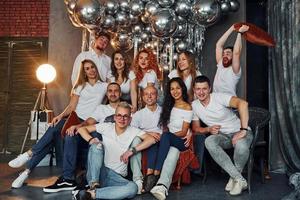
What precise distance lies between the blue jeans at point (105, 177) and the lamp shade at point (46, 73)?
2252 millimetres

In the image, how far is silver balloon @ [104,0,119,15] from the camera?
4297 mm

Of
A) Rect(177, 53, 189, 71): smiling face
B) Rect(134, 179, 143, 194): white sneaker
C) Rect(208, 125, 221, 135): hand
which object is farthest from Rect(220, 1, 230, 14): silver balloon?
Rect(134, 179, 143, 194): white sneaker

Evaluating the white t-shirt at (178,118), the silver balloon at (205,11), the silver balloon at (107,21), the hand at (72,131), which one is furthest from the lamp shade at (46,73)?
the white t-shirt at (178,118)

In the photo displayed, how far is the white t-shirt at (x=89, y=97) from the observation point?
153 inches

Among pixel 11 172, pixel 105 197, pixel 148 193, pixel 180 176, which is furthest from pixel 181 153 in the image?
pixel 11 172

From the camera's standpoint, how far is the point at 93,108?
3.88 metres

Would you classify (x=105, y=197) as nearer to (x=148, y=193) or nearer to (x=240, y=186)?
(x=148, y=193)

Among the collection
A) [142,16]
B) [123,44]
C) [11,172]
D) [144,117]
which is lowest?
[11,172]

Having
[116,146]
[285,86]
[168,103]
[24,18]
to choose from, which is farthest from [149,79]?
[24,18]

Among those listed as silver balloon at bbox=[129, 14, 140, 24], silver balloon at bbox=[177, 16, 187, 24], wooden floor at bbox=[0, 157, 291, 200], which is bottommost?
wooden floor at bbox=[0, 157, 291, 200]

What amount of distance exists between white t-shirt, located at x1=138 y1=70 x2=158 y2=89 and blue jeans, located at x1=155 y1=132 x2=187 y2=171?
880 millimetres

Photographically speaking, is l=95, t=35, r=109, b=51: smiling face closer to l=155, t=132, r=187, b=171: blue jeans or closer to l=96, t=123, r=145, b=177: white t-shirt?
l=96, t=123, r=145, b=177: white t-shirt

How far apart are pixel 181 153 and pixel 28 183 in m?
1.56

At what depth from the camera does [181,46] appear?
4398mm
